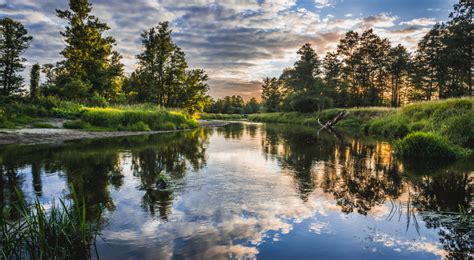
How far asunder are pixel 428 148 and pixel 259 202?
982cm

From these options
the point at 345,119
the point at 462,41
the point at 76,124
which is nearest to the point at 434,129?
the point at 76,124

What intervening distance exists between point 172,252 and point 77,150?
11322 mm

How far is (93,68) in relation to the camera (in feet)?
112

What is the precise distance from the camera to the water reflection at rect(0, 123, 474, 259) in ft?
14.5

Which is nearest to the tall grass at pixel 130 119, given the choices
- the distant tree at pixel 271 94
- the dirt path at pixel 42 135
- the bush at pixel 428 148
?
the dirt path at pixel 42 135

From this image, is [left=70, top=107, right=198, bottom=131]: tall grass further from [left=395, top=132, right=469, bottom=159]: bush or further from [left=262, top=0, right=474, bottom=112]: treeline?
[left=262, top=0, right=474, bottom=112]: treeline

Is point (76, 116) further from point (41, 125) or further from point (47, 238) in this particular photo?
point (47, 238)

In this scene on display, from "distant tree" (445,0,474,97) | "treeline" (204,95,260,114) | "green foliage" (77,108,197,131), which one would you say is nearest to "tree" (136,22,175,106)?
"green foliage" (77,108,197,131)

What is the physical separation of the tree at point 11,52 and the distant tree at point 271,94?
2352 inches

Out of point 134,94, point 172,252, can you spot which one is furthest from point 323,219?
point 134,94

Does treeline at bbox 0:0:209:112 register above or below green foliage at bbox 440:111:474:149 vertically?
above

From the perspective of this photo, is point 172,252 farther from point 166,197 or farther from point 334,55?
point 334,55

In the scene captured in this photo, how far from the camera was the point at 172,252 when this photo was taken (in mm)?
4109

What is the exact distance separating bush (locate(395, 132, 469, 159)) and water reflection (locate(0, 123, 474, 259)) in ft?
4.11
